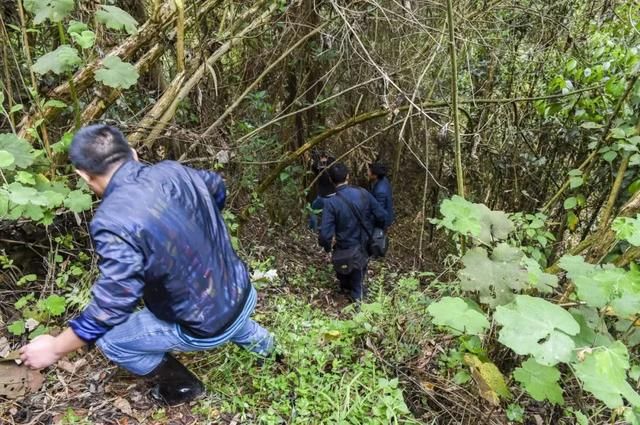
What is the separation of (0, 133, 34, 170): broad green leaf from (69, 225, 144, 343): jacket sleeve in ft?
3.87

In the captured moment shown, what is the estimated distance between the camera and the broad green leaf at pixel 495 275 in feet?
7.08

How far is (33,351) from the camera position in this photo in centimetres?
196

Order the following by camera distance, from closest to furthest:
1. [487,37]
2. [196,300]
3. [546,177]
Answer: [196,300]
[487,37]
[546,177]

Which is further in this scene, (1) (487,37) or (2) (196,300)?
(1) (487,37)

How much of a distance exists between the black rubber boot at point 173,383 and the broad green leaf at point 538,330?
5.65ft

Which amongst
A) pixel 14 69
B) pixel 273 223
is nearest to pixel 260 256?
pixel 273 223

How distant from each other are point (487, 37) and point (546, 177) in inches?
75.4

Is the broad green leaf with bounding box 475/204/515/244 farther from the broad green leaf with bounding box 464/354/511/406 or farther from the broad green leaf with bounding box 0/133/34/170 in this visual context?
the broad green leaf with bounding box 0/133/34/170

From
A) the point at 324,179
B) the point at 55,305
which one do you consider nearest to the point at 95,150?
the point at 55,305

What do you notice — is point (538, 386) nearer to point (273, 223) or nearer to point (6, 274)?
point (6, 274)

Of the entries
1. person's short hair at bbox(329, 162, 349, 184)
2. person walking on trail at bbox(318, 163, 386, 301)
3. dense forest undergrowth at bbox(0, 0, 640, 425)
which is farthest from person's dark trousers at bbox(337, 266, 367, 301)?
person's short hair at bbox(329, 162, 349, 184)

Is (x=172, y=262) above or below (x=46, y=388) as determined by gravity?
above

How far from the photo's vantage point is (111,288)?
1.86m

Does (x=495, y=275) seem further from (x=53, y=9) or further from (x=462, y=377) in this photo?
(x=53, y=9)
